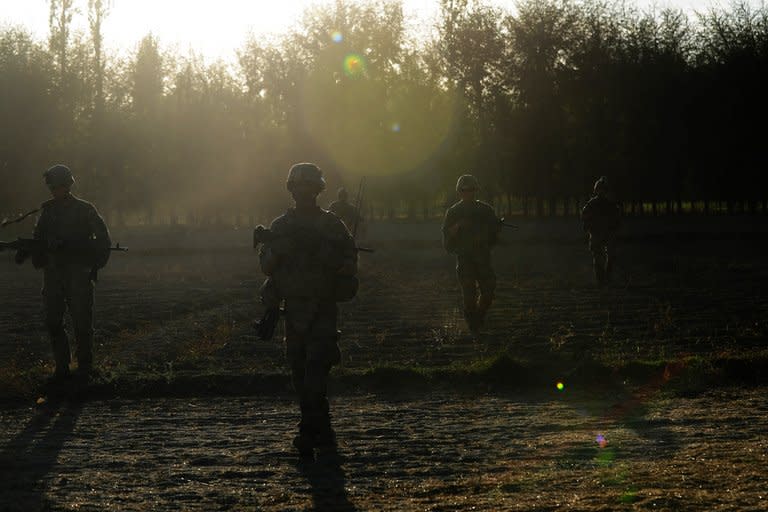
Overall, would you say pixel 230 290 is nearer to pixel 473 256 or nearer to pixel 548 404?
pixel 473 256

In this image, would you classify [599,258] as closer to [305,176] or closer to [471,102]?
[305,176]

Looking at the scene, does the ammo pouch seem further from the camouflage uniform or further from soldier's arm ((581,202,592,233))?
soldier's arm ((581,202,592,233))

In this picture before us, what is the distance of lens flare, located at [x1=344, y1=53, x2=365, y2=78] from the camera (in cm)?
6159

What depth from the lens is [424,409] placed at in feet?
35.5

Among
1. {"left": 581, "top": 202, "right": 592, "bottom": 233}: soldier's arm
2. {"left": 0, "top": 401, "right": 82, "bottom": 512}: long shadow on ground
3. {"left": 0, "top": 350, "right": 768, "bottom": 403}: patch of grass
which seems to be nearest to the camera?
{"left": 0, "top": 401, "right": 82, "bottom": 512}: long shadow on ground

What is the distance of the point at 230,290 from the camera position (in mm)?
26219

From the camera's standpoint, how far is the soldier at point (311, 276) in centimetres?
893

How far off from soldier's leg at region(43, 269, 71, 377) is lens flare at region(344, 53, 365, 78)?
50.0 m

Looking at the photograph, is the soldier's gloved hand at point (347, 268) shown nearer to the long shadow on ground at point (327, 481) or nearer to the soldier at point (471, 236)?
the long shadow on ground at point (327, 481)

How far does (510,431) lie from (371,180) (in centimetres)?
5709

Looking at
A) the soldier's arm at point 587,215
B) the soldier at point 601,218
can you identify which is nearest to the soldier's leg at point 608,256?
the soldier at point 601,218

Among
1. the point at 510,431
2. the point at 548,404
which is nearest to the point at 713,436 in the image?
the point at 510,431

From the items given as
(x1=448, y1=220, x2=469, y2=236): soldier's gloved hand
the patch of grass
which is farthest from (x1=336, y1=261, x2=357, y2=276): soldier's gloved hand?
(x1=448, y1=220, x2=469, y2=236): soldier's gloved hand

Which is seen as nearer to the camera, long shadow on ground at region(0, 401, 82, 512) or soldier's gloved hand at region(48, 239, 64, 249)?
long shadow on ground at region(0, 401, 82, 512)
